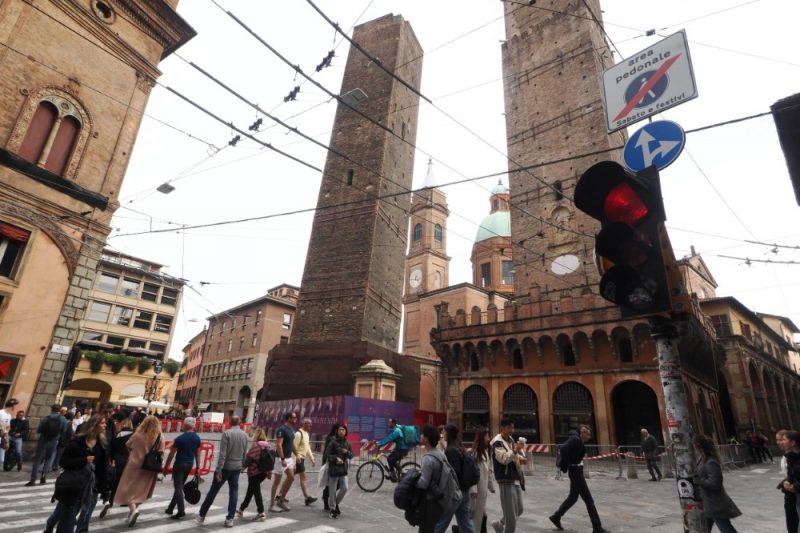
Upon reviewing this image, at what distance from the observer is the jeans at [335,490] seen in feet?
22.9

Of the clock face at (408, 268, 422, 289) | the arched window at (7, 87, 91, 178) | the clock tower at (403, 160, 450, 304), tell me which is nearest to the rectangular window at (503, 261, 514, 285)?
the clock tower at (403, 160, 450, 304)

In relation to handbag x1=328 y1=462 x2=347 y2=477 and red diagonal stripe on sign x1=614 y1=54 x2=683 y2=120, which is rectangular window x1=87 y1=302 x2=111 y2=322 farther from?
red diagonal stripe on sign x1=614 y1=54 x2=683 y2=120

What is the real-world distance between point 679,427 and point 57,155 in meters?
17.2

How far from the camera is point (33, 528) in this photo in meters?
5.52

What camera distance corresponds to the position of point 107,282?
37.6 m

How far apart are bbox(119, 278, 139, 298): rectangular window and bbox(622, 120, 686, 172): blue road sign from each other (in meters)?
43.5

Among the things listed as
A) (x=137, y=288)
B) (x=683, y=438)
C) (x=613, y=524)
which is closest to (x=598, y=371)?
(x=613, y=524)

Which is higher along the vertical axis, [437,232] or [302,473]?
[437,232]

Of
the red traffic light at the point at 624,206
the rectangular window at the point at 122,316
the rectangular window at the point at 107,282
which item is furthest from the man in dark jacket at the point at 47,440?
the rectangular window at the point at 107,282

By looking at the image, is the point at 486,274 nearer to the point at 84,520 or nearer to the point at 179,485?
the point at 179,485

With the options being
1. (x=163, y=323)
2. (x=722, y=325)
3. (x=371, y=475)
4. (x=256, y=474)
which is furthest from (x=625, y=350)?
(x=163, y=323)

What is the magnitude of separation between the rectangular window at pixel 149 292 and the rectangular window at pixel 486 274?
106ft

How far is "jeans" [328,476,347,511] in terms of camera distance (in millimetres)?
6985

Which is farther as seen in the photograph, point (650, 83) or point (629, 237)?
point (650, 83)
